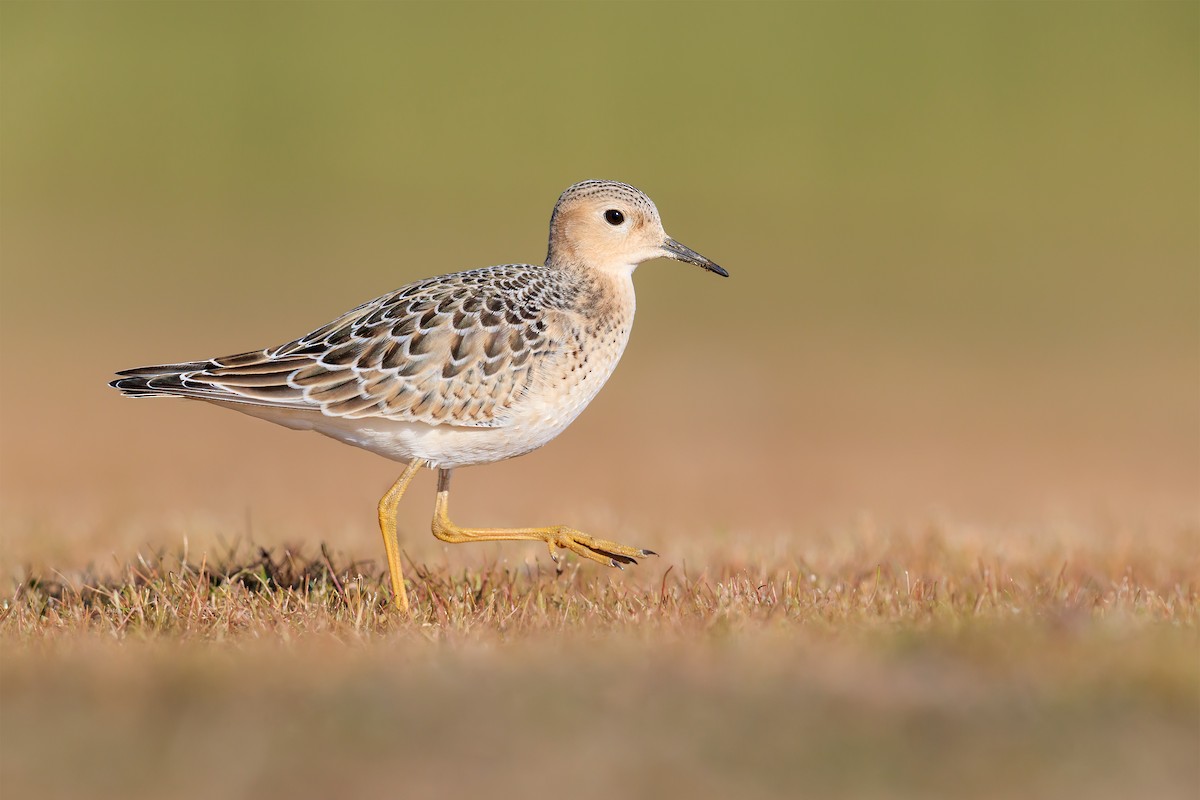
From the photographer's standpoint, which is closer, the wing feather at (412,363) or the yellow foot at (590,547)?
the wing feather at (412,363)

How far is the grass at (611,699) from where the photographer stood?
464 centimetres

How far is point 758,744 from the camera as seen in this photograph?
15.8 ft

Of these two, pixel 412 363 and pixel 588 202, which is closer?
pixel 412 363

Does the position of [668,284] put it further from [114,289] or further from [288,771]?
[288,771]

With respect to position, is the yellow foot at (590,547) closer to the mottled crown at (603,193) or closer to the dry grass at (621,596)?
the dry grass at (621,596)

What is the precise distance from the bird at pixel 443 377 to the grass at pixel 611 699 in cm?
114

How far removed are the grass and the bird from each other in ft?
3.73

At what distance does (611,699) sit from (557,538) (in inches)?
121

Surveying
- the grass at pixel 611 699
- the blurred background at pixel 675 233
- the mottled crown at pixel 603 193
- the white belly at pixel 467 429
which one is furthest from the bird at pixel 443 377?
the blurred background at pixel 675 233

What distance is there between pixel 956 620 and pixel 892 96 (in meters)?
37.8

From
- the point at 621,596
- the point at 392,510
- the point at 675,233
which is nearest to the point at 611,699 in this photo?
the point at 621,596

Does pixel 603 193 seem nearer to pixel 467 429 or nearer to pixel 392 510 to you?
pixel 467 429

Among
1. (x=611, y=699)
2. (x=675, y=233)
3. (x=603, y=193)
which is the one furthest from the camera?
(x=675, y=233)

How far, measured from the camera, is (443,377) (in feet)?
25.5
